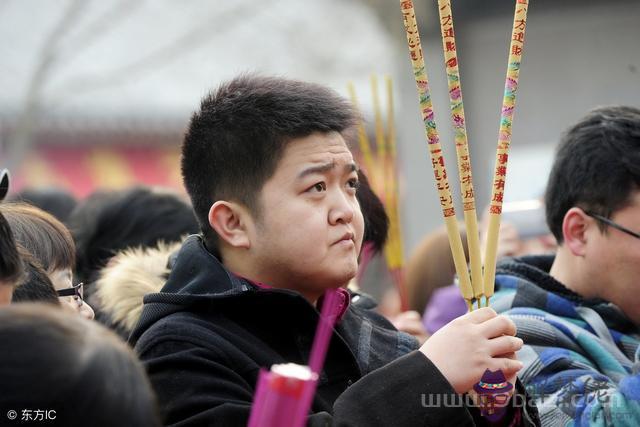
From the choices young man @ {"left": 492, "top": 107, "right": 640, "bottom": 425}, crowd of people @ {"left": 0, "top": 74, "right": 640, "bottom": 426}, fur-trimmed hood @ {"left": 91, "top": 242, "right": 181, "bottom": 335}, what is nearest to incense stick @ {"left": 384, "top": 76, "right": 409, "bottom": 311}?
crowd of people @ {"left": 0, "top": 74, "right": 640, "bottom": 426}

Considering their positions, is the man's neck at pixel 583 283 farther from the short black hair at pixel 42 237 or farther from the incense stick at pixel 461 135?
the short black hair at pixel 42 237

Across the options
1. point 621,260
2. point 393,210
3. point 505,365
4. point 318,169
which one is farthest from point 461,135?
point 393,210

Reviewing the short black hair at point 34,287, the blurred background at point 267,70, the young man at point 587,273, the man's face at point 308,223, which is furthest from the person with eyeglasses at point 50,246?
the blurred background at point 267,70

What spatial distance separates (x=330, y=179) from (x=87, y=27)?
9948 mm

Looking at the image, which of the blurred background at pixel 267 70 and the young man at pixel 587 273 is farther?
the blurred background at pixel 267 70

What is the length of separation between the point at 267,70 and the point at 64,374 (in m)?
7.28

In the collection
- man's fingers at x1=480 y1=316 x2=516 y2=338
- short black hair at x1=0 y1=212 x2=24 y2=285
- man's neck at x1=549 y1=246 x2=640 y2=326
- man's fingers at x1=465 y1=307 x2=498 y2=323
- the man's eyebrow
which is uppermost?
the man's eyebrow

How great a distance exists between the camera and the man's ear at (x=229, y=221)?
7.09 feet

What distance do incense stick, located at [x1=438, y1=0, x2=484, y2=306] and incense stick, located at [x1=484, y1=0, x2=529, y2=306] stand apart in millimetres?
24

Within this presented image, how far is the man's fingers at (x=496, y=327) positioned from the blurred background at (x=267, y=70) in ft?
10.3

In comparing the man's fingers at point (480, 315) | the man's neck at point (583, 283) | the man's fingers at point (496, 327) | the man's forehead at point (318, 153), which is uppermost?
the man's forehead at point (318, 153)

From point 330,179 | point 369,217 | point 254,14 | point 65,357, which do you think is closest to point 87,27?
point 254,14

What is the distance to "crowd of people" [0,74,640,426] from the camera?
141 centimetres

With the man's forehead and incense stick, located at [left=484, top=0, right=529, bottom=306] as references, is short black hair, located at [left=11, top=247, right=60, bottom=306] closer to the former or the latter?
the man's forehead
